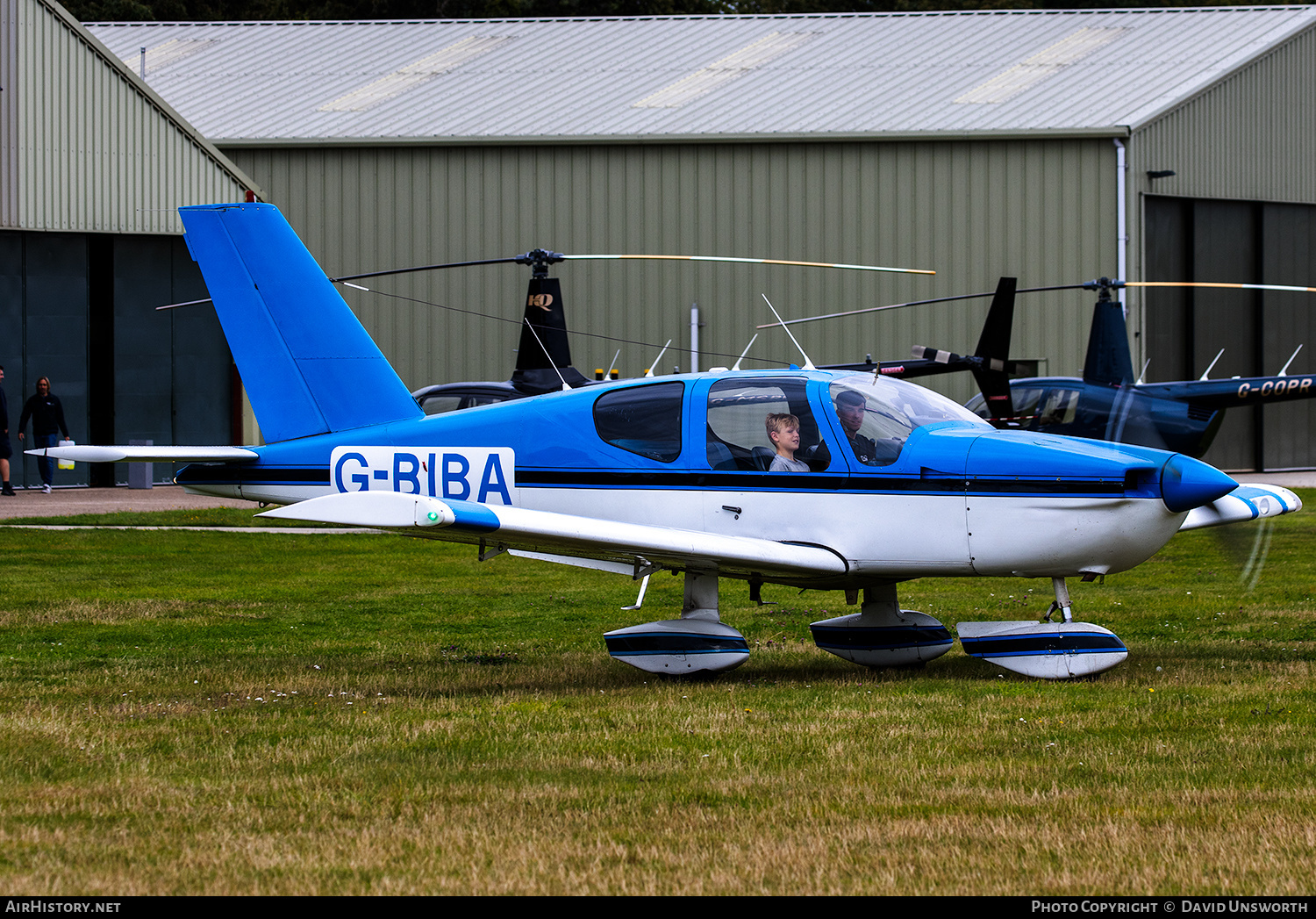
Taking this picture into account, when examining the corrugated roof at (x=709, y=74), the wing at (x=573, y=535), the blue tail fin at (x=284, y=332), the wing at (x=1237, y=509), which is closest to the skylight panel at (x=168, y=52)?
the corrugated roof at (x=709, y=74)

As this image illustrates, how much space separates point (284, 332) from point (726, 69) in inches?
960

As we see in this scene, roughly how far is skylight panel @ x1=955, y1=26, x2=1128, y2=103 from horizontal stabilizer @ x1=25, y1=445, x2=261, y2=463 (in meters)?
23.1

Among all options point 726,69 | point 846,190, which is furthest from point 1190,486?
point 726,69

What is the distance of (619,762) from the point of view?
6.66m

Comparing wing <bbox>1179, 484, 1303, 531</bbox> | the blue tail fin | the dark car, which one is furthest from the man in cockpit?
the dark car

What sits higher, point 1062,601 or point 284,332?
point 284,332

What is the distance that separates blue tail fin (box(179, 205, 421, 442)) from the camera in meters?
10.2

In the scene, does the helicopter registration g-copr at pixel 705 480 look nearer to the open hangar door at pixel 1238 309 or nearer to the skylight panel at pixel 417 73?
the open hangar door at pixel 1238 309

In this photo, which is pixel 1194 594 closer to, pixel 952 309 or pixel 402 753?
pixel 402 753

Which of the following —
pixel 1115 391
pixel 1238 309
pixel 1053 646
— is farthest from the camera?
pixel 1238 309

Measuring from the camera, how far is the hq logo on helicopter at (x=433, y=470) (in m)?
9.52

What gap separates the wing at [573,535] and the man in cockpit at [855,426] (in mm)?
594

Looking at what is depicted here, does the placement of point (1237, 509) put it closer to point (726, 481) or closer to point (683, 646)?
point (726, 481)

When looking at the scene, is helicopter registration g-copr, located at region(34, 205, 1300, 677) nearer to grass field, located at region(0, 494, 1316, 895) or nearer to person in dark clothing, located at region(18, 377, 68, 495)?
grass field, located at region(0, 494, 1316, 895)
